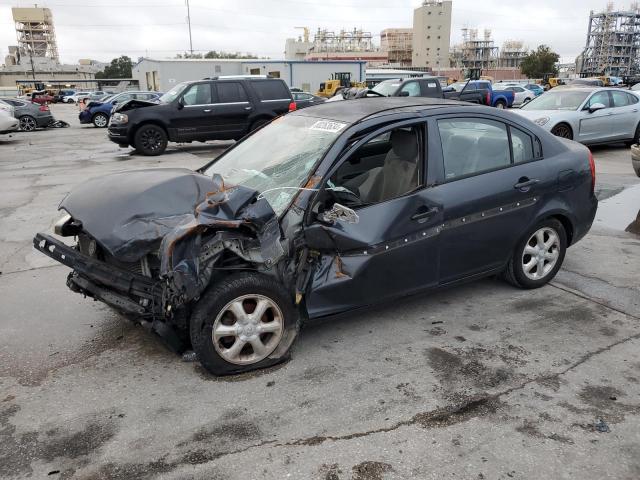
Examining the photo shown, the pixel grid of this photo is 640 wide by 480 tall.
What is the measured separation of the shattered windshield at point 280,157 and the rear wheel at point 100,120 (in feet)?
74.0

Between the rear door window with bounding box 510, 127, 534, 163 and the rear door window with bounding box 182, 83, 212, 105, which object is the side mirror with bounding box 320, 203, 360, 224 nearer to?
the rear door window with bounding box 510, 127, 534, 163

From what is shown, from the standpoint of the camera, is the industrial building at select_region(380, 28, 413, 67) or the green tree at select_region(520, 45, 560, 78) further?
the industrial building at select_region(380, 28, 413, 67)

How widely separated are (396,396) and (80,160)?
12924mm

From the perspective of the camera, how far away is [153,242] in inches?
121

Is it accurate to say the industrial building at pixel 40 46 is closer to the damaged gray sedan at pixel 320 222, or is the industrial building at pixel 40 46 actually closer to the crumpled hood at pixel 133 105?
the crumpled hood at pixel 133 105

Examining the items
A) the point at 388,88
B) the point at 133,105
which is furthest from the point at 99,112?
the point at 388,88

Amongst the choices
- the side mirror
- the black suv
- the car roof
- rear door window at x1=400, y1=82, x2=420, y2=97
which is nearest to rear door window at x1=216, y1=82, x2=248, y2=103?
the black suv

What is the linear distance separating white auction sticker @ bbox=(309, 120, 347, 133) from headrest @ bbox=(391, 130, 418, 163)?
1.53 feet

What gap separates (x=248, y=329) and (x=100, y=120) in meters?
24.4

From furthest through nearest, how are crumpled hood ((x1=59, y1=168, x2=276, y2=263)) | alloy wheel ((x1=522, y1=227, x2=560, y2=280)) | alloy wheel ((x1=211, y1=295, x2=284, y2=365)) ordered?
alloy wheel ((x1=522, y1=227, x2=560, y2=280))
alloy wheel ((x1=211, y1=295, x2=284, y2=365))
crumpled hood ((x1=59, y1=168, x2=276, y2=263))

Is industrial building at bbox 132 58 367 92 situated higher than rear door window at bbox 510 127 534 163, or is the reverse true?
industrial building at bbox 132 58 367 92

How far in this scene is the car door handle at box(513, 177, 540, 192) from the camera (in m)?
4.26

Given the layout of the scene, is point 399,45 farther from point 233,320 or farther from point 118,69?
point 233,320

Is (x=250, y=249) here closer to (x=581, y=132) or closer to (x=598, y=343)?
(x=598, y=343)
